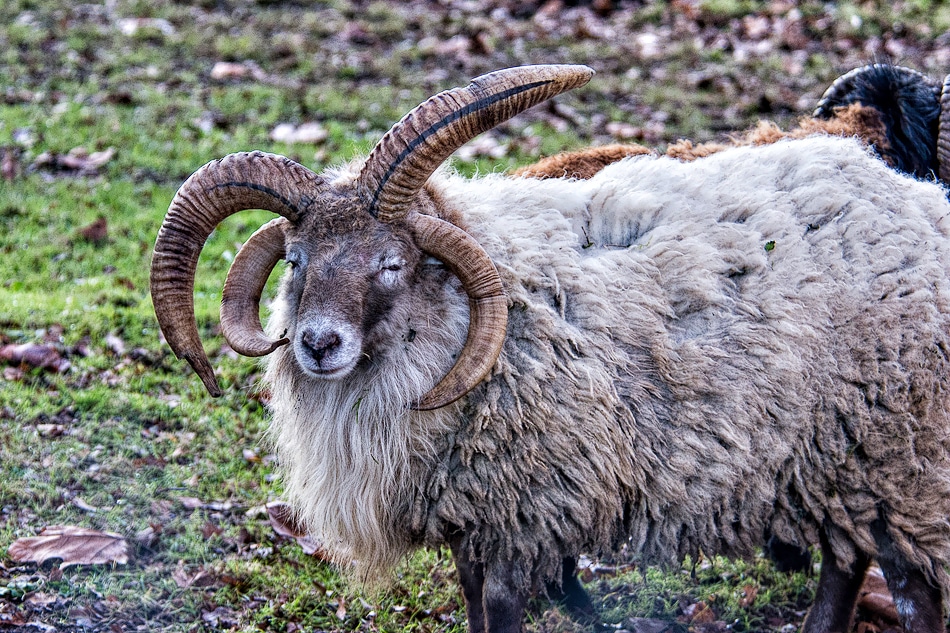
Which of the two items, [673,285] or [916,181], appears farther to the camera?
[916,181]

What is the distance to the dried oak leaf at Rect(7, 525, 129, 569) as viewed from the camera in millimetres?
4867

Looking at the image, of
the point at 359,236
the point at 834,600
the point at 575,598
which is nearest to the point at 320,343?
the point at 359,236

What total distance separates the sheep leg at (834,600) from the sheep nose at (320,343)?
2730mm

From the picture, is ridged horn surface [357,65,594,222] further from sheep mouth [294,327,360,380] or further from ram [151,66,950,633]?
sheep mouth [294,327,360,380]

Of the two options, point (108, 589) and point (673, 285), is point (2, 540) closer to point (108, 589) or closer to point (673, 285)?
point (108, 589)

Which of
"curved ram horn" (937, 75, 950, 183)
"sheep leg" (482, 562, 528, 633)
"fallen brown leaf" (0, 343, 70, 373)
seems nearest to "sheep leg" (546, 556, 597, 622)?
"sheep leg" (482, 562, 528, 633)

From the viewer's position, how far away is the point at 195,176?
14.1 feet

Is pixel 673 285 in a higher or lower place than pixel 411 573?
higher

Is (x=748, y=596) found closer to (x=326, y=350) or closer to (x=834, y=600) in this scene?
(x=834, y=600)

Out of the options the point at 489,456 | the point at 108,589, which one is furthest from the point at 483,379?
the point at 108,589

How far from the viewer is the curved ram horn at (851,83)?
19.4 feet

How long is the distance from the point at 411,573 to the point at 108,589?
159cm

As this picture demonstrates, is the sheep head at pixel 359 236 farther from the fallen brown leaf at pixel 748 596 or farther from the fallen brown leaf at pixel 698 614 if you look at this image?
the fallen brown leaf at pixel 748 596

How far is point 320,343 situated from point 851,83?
3802 millimetres
